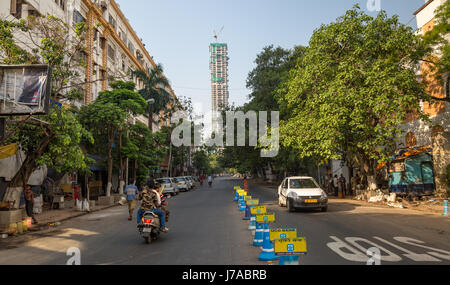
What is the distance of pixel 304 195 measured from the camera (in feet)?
44.1

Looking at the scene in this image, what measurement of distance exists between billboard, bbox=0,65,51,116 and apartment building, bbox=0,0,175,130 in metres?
7.43

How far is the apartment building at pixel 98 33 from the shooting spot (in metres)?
20.3

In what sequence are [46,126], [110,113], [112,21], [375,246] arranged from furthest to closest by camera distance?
[112,21] < [110,113] < [46,126] < [375,246]

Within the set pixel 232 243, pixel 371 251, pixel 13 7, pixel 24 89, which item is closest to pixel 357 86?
pixel 371 251

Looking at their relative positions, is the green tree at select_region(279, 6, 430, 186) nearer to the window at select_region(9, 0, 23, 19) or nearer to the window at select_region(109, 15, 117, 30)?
the window at select_region(9, 0, 23, 19)

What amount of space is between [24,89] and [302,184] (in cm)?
1139

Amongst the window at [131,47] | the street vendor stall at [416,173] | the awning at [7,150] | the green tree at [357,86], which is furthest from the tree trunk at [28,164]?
the window at [131,47]

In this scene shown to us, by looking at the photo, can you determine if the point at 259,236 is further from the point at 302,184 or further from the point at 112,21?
the point at 112,21

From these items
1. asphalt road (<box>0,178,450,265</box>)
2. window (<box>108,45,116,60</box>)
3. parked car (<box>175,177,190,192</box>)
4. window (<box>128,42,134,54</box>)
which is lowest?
parked car (<box>175,177,190,192</box>)

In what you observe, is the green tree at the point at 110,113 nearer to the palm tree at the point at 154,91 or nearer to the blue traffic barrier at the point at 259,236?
the palm tree at the point at 154,91

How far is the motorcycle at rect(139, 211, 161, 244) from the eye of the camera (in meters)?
7.96

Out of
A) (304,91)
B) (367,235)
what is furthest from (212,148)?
(367,235)

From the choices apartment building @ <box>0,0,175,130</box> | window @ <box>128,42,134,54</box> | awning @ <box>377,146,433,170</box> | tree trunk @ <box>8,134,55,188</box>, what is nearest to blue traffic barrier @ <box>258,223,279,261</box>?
tree trunk @ <box>8,134,55,188</box>

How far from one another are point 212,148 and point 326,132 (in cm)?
3736
